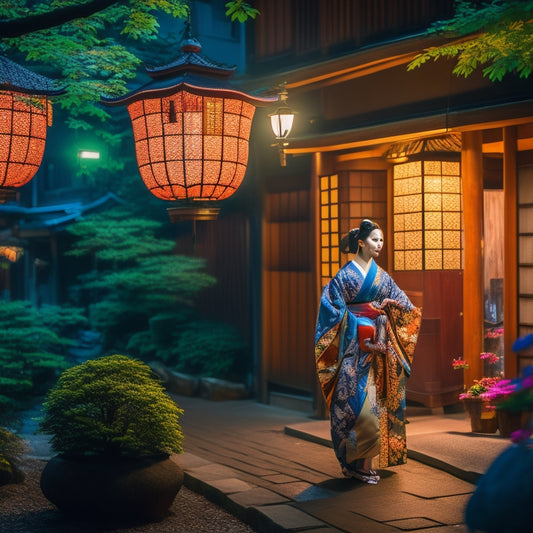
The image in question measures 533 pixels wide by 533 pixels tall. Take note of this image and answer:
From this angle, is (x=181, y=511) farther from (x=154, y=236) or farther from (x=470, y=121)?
(x=154, y=236)

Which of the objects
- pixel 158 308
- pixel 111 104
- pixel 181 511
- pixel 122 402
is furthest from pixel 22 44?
pixel 158 308

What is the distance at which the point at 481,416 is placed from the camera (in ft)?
33.2

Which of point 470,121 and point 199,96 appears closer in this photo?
point 199,96

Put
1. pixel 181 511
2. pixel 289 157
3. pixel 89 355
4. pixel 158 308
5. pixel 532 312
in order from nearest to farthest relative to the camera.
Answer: pixel 181 511 < pixel 532 312 < pixel 289 157 < pixel 158 308 < pixel 89 355

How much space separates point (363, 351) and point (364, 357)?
2.3 inches

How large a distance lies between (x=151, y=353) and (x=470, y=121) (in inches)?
382

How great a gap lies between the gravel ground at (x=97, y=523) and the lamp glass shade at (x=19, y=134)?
9.50 ft

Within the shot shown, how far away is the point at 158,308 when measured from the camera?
1762cm

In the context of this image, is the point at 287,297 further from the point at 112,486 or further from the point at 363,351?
the point at 112,486

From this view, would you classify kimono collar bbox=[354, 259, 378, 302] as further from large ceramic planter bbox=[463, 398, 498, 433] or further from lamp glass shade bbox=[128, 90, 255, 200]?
large ceramic planter bbox=[463, 398, 498, 433]

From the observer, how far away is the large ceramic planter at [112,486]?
24.0 ft

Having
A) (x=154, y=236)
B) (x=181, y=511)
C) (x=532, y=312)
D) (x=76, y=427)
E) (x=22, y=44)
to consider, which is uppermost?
(x=22, y=44)

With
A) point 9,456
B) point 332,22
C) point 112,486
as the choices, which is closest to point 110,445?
point 112,486

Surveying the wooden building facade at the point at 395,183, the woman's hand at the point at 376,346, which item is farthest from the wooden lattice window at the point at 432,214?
the woman's hand at the point at 376,346
